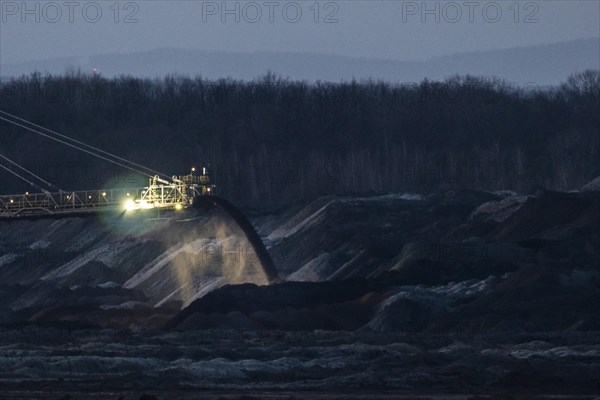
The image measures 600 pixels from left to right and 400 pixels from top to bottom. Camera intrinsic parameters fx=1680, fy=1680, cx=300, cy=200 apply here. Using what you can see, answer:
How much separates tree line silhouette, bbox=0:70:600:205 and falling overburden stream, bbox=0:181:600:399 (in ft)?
83.7

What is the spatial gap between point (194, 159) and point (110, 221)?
2611 cm

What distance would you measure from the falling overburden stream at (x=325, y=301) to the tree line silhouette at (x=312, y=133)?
25516 mm

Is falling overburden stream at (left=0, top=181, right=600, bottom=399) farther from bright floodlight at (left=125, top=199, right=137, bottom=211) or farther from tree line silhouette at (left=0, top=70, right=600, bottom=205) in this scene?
tree line silhouette at (left=0, top=70, right=600, bottom=205)

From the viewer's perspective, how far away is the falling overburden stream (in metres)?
50.8

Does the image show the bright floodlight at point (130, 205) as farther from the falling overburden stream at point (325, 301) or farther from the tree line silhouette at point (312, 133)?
the tree line silhouette at point (312, 133)

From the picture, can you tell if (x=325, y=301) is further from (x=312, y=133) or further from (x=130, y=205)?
(x=312, y=133)

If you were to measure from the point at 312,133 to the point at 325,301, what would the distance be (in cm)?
8012

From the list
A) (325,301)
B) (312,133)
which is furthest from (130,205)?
(312,133)

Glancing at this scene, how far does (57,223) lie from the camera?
117 m

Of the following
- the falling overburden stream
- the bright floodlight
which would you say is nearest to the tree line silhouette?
the falling overburden stream

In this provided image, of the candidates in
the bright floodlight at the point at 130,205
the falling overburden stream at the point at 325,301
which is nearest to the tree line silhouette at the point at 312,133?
the falling overburden stream at the point at 325,301

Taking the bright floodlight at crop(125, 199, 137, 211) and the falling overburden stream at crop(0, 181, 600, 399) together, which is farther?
the bright floodlight at crop(125, 199, 137, 211)

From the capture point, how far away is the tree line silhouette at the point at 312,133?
13075 centimetres

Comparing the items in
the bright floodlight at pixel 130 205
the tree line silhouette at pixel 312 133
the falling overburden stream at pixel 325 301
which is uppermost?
the tree line silhouette at pixel 312 133
